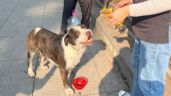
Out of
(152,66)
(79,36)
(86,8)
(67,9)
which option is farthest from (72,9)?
(152,66)

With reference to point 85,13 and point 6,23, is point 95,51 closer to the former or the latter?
point 85,13

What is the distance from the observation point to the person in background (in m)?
2.50

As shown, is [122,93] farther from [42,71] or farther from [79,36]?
[42,71]

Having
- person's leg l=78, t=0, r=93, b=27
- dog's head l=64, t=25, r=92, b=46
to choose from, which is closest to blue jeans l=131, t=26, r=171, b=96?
dog's head l=64, t=25, r=92, b=46

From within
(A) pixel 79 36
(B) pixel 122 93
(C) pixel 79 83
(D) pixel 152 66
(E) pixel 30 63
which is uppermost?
(D) pixel 152 66

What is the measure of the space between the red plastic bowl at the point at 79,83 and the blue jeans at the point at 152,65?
2.02 meters

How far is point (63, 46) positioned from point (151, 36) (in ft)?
7.37

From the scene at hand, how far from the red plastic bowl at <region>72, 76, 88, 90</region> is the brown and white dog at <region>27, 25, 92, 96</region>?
0.47 ft

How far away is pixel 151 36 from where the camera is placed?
275cm

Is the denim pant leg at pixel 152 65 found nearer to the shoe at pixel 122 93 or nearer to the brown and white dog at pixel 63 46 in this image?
the brown and white dog at pixel 63 46

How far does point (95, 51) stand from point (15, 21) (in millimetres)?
3362

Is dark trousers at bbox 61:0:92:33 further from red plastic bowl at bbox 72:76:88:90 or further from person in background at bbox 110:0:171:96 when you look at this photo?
person in background at bbox 110:0:171:96

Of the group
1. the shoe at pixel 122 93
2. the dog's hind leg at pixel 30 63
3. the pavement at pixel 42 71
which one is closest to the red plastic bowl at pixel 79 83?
the pavement at pixel 42 71

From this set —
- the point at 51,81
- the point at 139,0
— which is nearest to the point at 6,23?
the point at 51,81
